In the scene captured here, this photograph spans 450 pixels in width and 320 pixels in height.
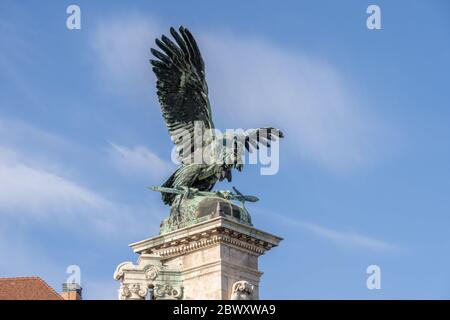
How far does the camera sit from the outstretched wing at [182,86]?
140ft

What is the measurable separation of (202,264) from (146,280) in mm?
1892

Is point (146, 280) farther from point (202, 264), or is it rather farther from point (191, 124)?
point (191, 124)

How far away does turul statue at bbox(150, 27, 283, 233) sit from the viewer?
136 ft

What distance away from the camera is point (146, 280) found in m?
40.6

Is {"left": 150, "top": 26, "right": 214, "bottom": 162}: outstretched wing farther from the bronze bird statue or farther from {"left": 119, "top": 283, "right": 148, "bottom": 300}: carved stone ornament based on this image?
{"left": 119, "top": 283, "right": 148, "bottom": 300}: carved stone ornament

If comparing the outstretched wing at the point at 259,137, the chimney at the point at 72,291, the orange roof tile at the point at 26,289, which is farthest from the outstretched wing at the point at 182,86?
the chimney at the point at 72,291

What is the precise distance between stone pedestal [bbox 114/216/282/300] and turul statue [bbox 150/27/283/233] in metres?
0.60

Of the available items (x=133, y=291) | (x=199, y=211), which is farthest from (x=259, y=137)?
(x=133, y=291)

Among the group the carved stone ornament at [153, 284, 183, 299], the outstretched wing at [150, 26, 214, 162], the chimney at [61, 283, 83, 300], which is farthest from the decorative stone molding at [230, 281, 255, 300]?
the chimney at [61, 283, 83, 300]

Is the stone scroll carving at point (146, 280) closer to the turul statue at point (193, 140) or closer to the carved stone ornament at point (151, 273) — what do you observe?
the carved stone ornament at point (151, 273)
